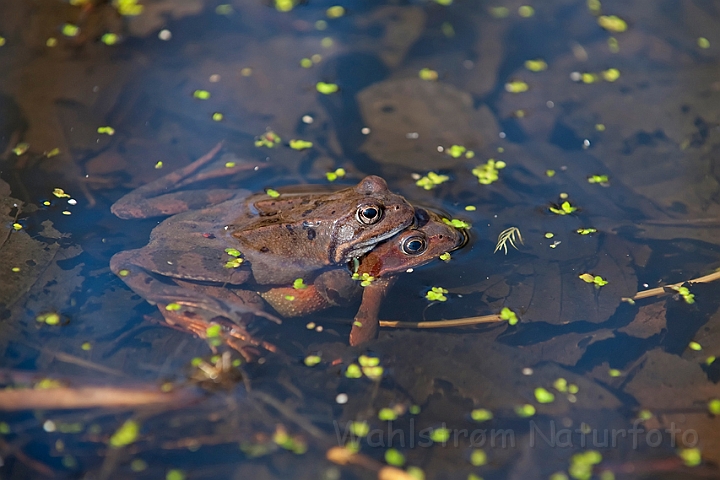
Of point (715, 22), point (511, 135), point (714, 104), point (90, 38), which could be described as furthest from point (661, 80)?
point (90, 38)

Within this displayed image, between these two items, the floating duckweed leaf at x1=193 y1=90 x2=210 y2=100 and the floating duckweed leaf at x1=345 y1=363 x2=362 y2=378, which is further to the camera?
the floating duckweed leaf at x1=193 y1=90 x2=210 y2=100

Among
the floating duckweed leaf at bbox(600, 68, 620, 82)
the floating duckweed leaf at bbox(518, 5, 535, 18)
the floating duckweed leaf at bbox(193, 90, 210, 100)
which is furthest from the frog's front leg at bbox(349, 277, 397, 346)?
the floating duckweed leaf at bbox(518, 5, 535, 18)

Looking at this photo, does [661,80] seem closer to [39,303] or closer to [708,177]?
[708,177]

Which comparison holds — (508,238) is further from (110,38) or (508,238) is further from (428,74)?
(110,38)

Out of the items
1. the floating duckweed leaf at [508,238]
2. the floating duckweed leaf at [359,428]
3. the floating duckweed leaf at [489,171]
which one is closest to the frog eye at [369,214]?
the floating duckweed leaf at [508,238]

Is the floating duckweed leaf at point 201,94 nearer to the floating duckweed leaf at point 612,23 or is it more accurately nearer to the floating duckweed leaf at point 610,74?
the floating duckweed leaf at point 610,74

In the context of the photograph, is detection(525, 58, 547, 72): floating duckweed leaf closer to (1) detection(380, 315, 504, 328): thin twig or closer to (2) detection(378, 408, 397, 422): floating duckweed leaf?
(1) detection(380, 315, 504, 328): thin twig
